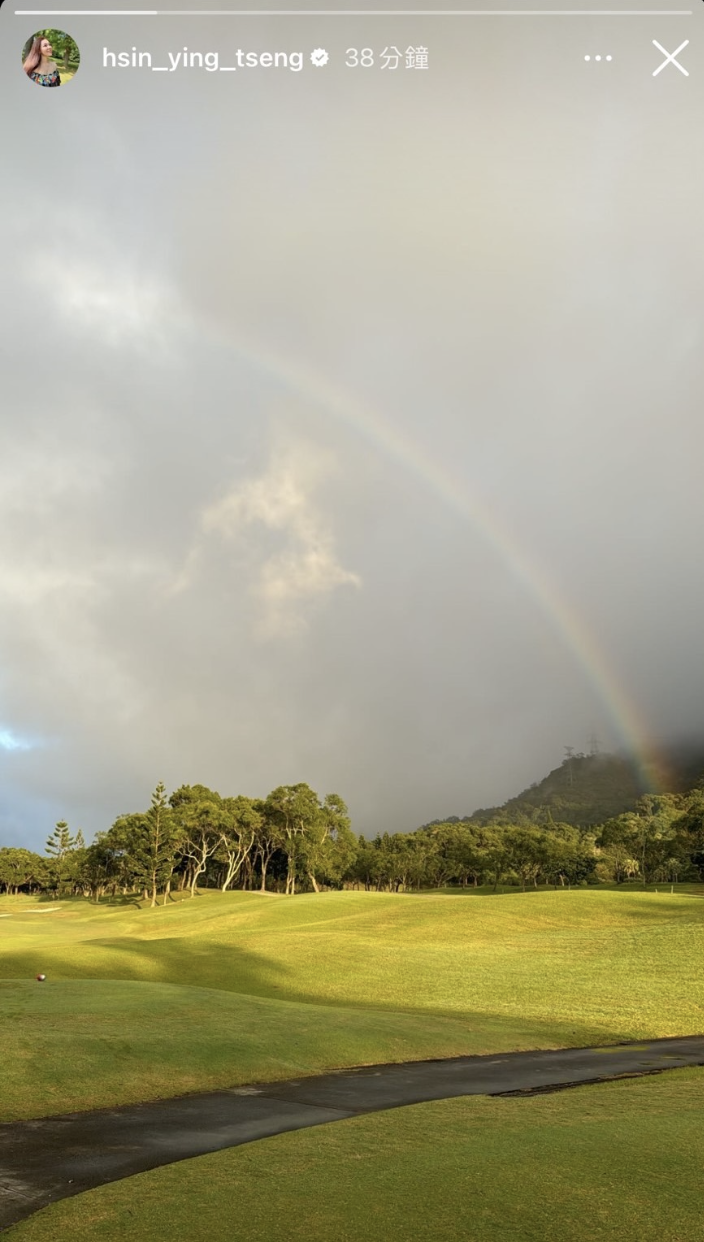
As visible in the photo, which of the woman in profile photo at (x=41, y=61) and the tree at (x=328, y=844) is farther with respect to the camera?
the tree at (x=328, y=844)

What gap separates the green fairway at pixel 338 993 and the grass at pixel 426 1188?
649 centimetres

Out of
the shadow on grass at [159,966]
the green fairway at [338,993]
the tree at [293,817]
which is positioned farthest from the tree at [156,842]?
the shadow on grass at [159,966]

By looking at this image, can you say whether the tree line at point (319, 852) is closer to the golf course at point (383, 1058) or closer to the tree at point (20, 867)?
the tree at point (20, 867)

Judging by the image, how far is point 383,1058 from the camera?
72.2 feet

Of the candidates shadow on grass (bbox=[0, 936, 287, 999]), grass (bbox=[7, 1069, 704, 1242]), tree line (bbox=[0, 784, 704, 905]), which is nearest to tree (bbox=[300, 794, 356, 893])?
tree line (bbox=[0, 784, 704, 905])

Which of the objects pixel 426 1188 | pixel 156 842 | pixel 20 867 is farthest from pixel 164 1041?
pixel 20 867

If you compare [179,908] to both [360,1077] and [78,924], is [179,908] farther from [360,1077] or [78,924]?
[360,1077]

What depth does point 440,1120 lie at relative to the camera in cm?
1423

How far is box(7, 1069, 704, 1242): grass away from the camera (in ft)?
28.7

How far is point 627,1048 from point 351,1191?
19.0m

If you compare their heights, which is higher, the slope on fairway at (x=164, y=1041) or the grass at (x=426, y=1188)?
the grass at (x=426, y=1188)

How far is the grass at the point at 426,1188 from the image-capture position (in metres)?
8.73

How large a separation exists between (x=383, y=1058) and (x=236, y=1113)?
7527 millimetres

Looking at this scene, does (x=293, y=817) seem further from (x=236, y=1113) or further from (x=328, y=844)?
(x=236, y=1113)
